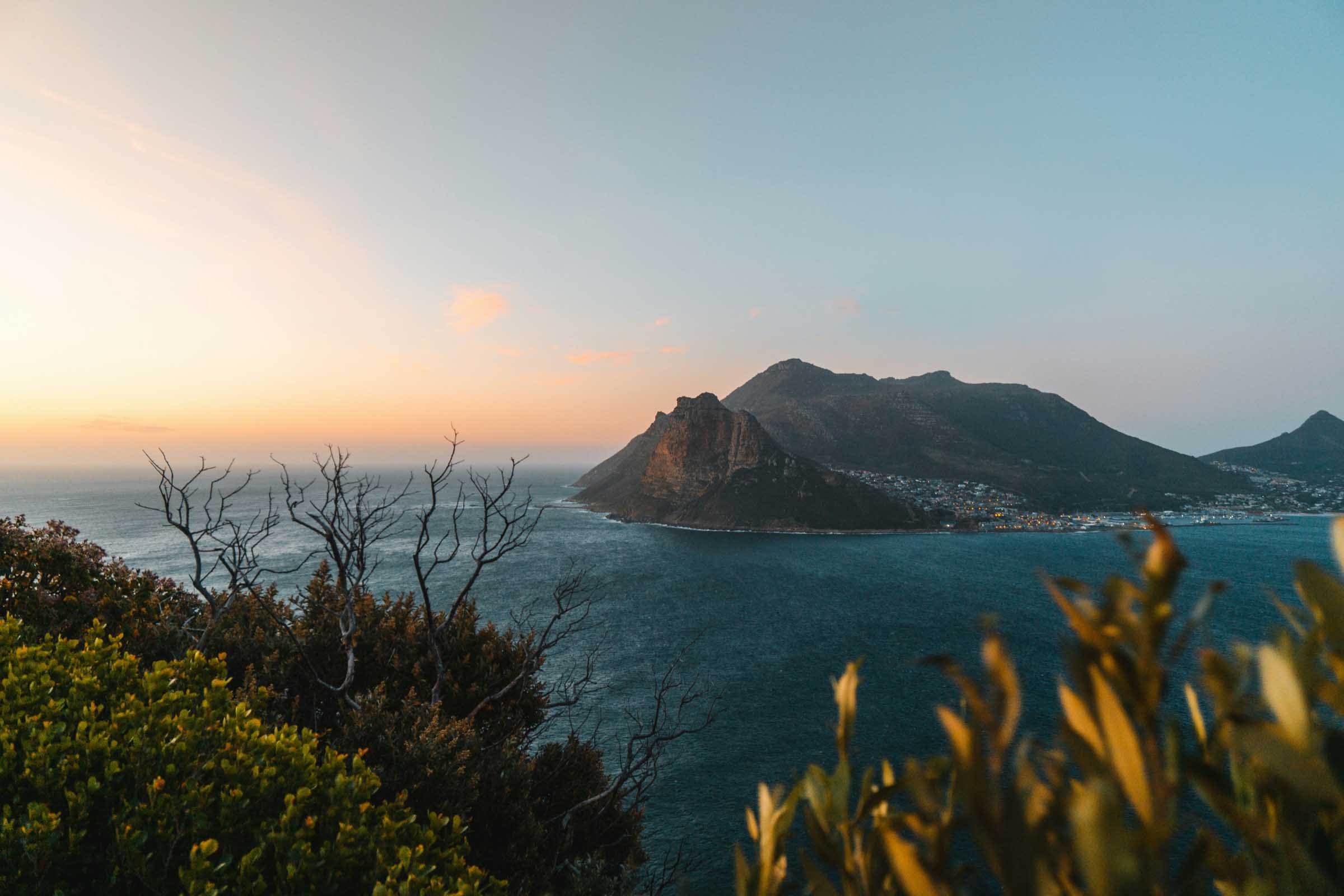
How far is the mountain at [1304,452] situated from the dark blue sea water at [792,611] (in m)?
83.4

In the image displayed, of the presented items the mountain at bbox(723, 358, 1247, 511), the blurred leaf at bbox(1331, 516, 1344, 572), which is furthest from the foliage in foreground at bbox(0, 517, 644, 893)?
the mountain at bbox(723, 358, 1247, 511)

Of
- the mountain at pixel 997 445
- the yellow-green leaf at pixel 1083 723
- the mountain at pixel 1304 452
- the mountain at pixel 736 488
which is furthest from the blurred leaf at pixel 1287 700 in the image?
the mountain at pixel 1304 452

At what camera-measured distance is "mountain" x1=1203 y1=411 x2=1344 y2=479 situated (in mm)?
149375

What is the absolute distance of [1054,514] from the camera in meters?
102

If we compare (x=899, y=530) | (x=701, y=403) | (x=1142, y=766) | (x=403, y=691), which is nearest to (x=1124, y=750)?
(x=1142, y=766)

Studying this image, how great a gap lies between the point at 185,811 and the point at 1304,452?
231226 millimetres

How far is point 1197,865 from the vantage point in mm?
1115

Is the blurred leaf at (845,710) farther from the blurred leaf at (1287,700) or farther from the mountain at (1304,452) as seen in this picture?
the mountain at (1304,452)

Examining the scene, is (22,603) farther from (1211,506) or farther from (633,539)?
(1211,506)

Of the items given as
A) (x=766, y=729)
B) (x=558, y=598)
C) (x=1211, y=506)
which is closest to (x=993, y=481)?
(x=1211, y=506)

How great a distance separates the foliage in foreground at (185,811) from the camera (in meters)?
3.47

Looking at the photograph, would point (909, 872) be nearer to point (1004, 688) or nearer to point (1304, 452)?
point (1004, 688)

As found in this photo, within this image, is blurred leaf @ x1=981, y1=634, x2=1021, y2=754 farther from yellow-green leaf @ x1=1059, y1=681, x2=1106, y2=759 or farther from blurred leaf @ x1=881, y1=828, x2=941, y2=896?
blurred leaf @ x1=881, y1=828, x2=941, y2=896

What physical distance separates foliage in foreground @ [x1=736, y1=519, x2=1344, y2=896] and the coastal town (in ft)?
314
